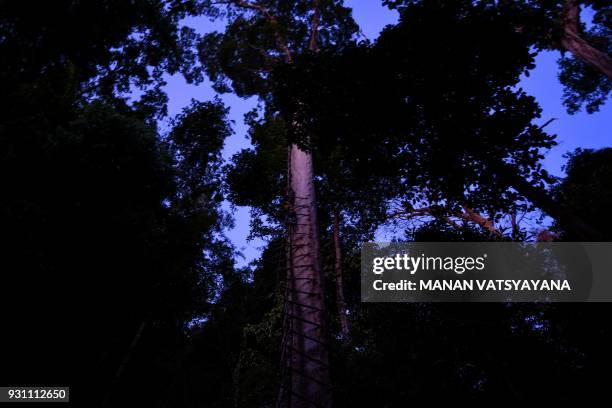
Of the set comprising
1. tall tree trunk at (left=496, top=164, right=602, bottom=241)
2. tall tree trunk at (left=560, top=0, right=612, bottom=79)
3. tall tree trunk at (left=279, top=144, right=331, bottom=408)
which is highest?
tall tree trunk at (left=560, top=0, right=612, bottom=79)

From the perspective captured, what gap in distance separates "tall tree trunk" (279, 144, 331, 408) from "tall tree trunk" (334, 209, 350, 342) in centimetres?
560

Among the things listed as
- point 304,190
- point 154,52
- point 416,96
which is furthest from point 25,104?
point 154,52

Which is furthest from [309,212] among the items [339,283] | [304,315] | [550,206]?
[339,283]

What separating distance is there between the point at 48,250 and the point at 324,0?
13.2 m

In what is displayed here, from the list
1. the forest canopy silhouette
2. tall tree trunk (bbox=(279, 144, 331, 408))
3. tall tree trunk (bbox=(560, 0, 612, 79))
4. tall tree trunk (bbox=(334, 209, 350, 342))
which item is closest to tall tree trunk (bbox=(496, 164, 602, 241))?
the forest canopy silhouette

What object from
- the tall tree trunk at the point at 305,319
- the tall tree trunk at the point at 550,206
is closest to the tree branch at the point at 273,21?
the tall tree trunk at the point at 305,319

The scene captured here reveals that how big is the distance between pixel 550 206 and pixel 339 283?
24.7 ft

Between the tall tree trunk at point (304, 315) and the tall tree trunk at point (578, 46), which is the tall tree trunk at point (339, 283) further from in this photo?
the tall tree trunk at point (578, 46)

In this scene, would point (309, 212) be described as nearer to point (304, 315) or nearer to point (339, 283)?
point (304, 315)

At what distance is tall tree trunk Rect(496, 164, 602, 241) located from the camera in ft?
12.4

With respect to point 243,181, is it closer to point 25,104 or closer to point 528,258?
point 25,104

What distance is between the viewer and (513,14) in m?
4.84

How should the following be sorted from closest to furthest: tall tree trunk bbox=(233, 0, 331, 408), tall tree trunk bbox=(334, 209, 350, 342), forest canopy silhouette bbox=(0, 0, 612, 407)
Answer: tall tree trunk bbox=(233, 0, 331, 408) → forest canopy silhouette bbox=(0, 0, 612, 407) → tall tree trunk bbox=(334, 209, 350, 342)

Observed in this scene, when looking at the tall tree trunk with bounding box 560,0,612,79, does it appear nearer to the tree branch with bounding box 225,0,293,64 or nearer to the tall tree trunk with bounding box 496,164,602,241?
the tall tree trunk with bounding box 496,164,602,241
